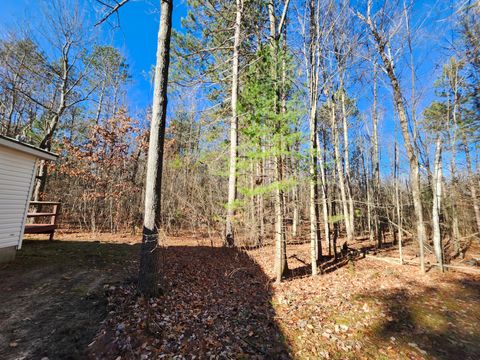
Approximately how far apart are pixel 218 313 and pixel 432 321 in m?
4.11

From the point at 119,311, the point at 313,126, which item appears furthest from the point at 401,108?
the point at 119,311

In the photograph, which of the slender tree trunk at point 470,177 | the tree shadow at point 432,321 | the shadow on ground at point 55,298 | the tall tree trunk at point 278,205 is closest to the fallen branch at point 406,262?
the tree shadow at point 432,321

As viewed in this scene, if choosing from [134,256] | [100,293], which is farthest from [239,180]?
[100,293]

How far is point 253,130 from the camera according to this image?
5.79 meters

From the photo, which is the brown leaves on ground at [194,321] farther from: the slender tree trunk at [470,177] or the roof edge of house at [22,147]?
the slender tree trunk at [470,177]

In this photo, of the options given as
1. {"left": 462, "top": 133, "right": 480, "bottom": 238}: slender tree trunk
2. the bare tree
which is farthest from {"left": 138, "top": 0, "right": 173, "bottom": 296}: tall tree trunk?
{"left": 462, "top": 133, "right": 480, "bottom": 238}: slender tree trunk

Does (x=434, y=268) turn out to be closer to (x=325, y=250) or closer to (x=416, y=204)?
(x=416, y=204)

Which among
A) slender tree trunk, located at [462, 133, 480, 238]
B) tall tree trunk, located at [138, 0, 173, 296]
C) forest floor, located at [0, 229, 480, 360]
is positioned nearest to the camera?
forest floor, located at [0, 229, 480, 360]

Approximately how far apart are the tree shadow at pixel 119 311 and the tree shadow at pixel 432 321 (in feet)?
6.88

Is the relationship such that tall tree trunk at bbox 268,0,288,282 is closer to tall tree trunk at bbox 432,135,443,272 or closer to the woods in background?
the woods in background

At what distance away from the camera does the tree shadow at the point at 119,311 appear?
9.66 feet

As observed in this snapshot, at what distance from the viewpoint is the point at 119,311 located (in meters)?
3.60

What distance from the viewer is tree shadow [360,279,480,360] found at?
3518 mm

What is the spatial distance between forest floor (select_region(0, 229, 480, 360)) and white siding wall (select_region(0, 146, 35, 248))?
0.71 metres
